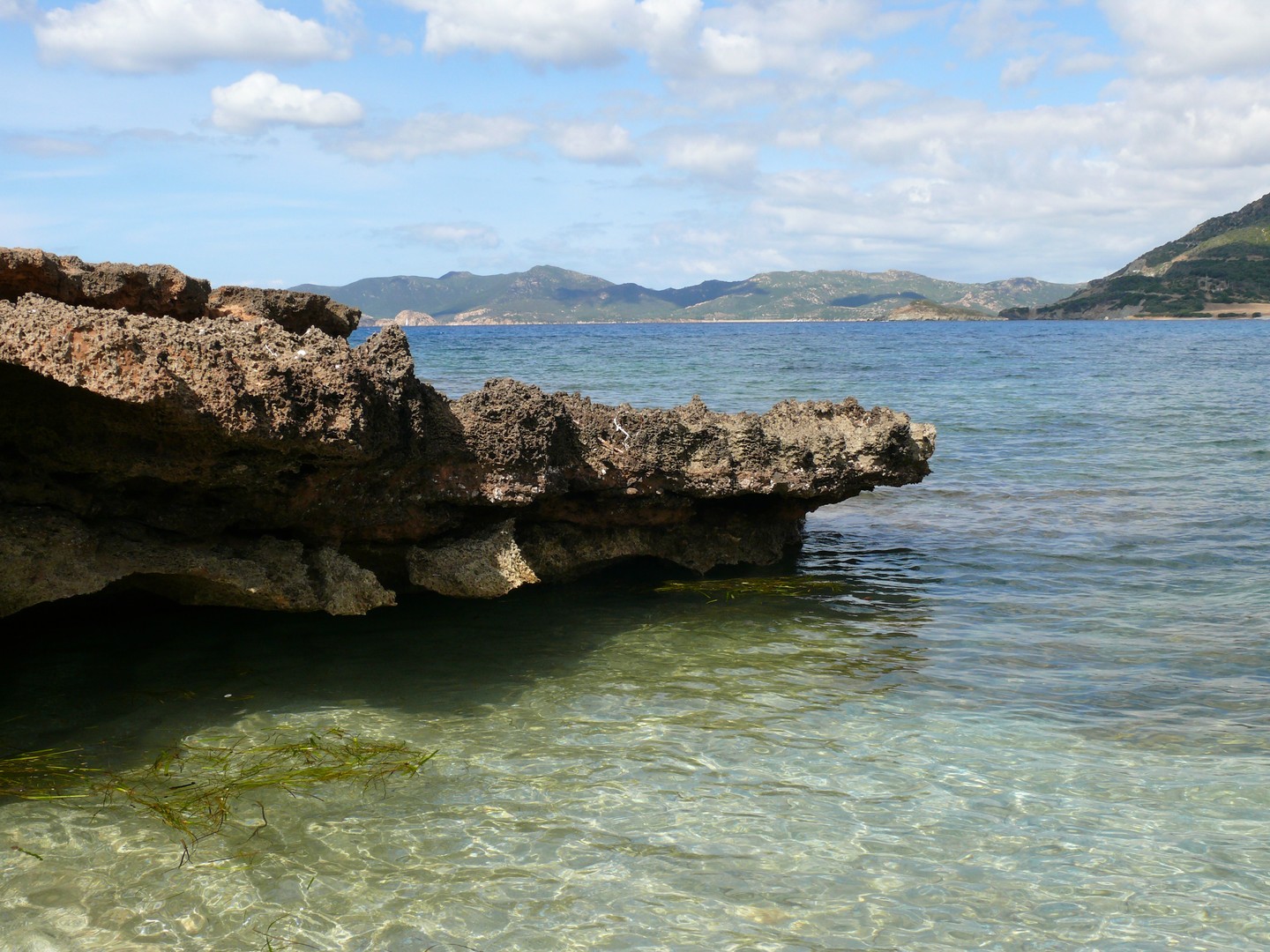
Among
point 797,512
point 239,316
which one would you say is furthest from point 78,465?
point 797,512

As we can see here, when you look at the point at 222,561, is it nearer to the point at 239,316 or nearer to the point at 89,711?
the point at 89,711

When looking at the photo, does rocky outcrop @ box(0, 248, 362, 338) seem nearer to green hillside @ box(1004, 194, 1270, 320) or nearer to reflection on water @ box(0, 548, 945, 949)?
reflection on water @ box(0, 548, 945, 949)

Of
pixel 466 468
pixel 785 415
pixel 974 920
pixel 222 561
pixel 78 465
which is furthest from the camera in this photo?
pixel 785 415

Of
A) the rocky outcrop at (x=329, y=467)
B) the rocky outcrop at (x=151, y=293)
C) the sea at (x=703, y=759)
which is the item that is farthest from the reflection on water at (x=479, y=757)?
the rocky outcrop at (x=151, y=293)

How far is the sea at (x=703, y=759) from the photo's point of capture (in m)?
4.07

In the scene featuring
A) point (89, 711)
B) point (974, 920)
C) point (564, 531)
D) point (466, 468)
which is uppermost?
point (466, 468)

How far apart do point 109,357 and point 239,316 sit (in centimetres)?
266

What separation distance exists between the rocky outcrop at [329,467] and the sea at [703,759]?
64cm

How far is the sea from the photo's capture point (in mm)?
4070

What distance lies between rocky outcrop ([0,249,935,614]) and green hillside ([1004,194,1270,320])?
169675 mm

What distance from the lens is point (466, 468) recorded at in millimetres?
7105

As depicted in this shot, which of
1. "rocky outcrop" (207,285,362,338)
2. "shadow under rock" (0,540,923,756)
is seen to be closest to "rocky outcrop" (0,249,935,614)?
"rocky outcrop" (207,285,362,338)

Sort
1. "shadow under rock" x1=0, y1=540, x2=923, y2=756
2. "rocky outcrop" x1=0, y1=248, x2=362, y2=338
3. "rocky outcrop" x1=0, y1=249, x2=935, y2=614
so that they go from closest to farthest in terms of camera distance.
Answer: "rocky outcrop" x1=0, y1=249, x2=935, y2=614
"shadow under rock" x1=0, y1=540, x2=923, y2=756
"rocky outcrop" x1=0, y1=248, x2=362, y2=338

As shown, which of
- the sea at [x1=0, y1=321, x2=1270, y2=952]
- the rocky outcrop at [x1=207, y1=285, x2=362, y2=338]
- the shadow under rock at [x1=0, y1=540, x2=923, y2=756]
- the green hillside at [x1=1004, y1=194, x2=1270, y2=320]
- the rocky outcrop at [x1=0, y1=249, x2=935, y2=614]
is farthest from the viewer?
the green hillside at [x1=1004, y1=194, x2=1270, y2=320]
